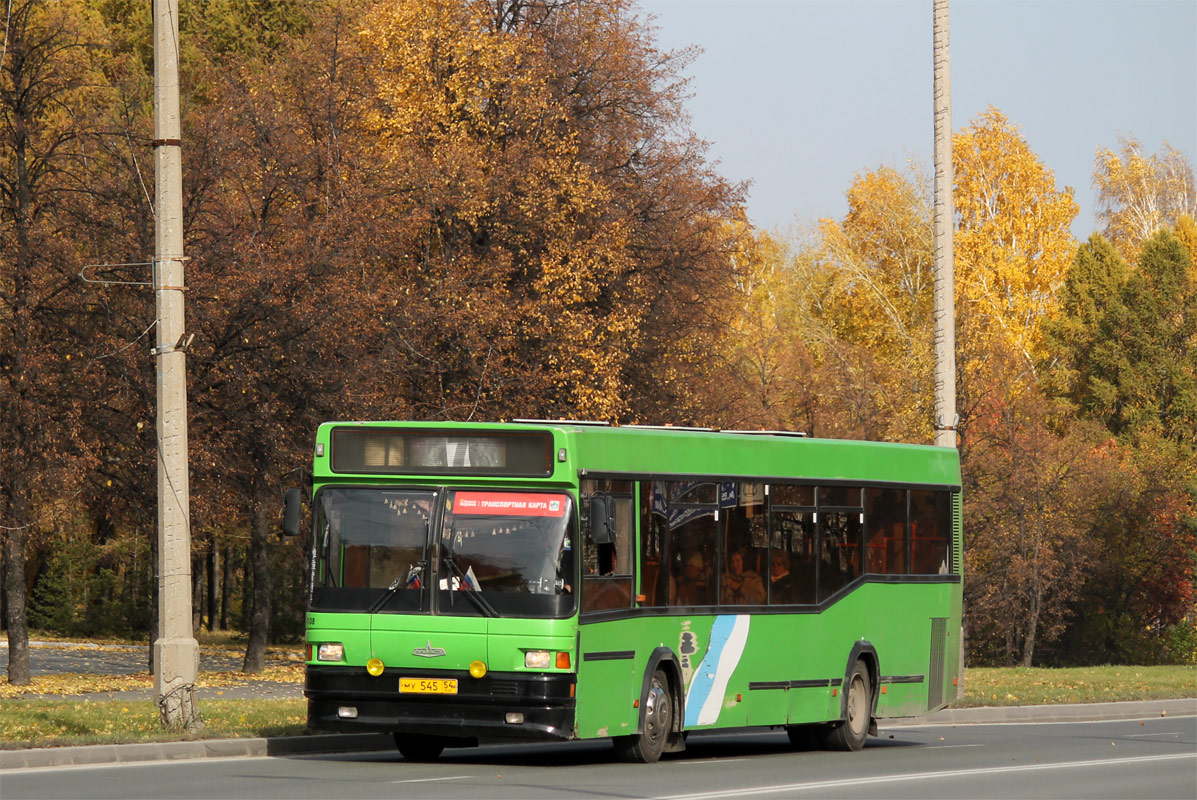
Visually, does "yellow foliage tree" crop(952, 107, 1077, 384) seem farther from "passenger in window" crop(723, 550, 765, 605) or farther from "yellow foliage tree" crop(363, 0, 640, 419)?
"passenger in window" crop(723, 550, 765, 605)

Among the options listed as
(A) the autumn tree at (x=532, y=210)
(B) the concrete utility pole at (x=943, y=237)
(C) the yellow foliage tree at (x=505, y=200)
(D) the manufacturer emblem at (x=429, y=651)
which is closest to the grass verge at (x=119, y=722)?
(D) the manufacturer emblem at (x=429, y=651)

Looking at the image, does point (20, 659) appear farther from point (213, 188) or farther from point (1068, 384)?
point (1068, 384)

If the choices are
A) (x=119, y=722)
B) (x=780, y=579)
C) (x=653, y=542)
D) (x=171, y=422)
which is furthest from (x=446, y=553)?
(x=119, y=722)

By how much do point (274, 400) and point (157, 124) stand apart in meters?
11.7

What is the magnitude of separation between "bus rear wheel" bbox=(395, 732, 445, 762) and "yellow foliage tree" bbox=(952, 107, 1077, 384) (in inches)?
2053

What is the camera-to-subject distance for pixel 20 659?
87.6 feet

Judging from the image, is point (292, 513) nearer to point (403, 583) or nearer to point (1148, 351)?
point (403, 583)

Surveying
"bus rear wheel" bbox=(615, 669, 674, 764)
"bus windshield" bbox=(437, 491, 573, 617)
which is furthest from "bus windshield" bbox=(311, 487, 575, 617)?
"bus rear wheel" bbox=(615, 669, 674, 764)

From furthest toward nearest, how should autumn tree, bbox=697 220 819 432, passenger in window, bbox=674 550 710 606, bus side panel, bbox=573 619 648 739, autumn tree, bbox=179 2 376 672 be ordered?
autumn tree, bbox=697 220 819 432, autumn tree, bbox=179 2 376 672, passenger in window, bbox=674 550 710 606, bus side panel, bbox=573 619 648 739

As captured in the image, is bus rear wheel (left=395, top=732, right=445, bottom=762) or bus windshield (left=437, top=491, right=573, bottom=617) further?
bus rear wheel (left=395, top=732, right=445, bottom=762)

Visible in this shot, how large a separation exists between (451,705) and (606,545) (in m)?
1.92

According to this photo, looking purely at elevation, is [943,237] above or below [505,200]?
below

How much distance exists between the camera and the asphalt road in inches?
496

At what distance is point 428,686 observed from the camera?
1444cm
